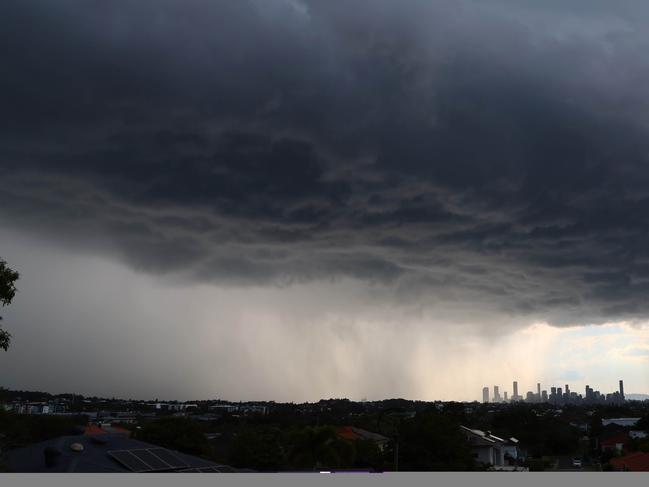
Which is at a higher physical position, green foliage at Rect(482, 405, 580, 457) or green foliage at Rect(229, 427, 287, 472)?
green foliage at Rect(482, 405, 580, 457)

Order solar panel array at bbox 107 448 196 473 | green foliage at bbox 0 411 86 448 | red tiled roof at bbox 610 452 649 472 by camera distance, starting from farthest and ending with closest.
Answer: red tiled roof at bbox 610 452 649 472 → green foliage at bbox 0 411 86 448 → solar panel array at bbox 107 448 196 473

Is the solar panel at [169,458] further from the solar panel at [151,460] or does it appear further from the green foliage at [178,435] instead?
the green foliage at [178,435]

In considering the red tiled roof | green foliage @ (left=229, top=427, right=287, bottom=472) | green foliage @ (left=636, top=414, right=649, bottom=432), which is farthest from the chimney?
green foliage @ (left=636, top=414, right=649, bottom=432)

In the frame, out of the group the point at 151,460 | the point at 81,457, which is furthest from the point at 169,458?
the point at 81,457

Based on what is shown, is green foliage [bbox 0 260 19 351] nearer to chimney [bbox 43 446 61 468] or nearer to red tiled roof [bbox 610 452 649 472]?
chimney [bbox 43 446 61 468]

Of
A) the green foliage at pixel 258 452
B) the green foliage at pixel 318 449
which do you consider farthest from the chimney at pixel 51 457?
the green foliage at pixel 258 452

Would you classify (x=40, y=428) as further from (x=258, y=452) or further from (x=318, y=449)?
(x=318, y=449)

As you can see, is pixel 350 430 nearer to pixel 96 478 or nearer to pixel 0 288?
pixel 0 288
